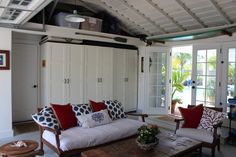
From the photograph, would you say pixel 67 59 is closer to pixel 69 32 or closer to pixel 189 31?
pixel 69 32

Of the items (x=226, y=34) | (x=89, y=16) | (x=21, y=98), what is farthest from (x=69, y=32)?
(x=226, y=34)

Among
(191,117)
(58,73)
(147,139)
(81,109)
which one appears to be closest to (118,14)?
(58,73)

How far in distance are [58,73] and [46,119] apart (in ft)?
6.94

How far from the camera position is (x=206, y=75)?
5.44 m

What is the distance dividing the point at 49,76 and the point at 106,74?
5.67ft

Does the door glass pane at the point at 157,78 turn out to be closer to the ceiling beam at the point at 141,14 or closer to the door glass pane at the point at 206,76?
the ceiling beam at the point at 141,14

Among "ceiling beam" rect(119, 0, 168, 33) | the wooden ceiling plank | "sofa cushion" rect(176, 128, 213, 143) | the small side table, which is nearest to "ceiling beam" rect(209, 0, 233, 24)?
"ceiling beam" rect(119, 0, 168, 33)

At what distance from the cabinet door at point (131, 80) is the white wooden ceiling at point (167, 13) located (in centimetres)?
90

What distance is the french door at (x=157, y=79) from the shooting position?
6477 mm

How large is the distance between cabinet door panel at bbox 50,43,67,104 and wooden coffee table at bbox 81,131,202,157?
9.32 ft

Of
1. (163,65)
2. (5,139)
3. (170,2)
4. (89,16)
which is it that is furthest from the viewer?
(163,65)

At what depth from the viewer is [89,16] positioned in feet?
19.4

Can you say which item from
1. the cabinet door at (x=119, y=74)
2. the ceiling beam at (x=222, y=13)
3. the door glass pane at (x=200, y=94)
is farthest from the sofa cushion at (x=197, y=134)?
the cabinet door at (x=119, y=74)

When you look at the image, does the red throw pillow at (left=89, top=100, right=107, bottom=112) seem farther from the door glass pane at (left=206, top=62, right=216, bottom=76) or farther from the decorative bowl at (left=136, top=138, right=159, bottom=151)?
the door glass pane at (left=206, top=62, right=216, bottom=76)
